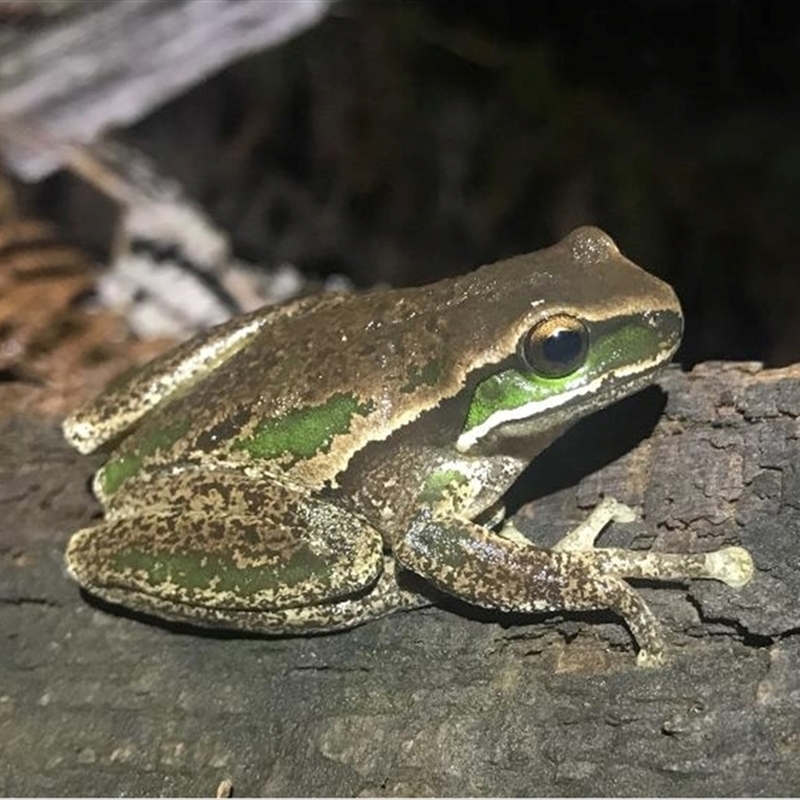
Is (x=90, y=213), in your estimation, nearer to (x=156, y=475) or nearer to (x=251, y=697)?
(x=156, y=475)

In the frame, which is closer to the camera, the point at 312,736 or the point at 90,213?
the point at 312,736

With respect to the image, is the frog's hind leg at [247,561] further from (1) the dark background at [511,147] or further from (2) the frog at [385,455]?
(1) the dark background at [511,147]

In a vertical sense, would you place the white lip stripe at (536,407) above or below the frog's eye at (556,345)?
below

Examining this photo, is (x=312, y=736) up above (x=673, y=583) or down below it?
below

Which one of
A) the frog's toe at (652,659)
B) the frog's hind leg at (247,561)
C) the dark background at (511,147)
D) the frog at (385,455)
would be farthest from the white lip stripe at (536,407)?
the dark background at (511,147)

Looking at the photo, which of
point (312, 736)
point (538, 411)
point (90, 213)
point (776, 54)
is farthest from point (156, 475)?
point (776, 54)

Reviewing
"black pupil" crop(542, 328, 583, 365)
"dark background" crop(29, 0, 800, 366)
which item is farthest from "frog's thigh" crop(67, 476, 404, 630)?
"dark background" crop(29, 0, 800, 366)

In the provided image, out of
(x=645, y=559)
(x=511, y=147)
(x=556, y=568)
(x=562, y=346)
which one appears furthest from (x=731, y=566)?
(x=511, y=147)

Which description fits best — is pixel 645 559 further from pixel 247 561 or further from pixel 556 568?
pixel 247 561
